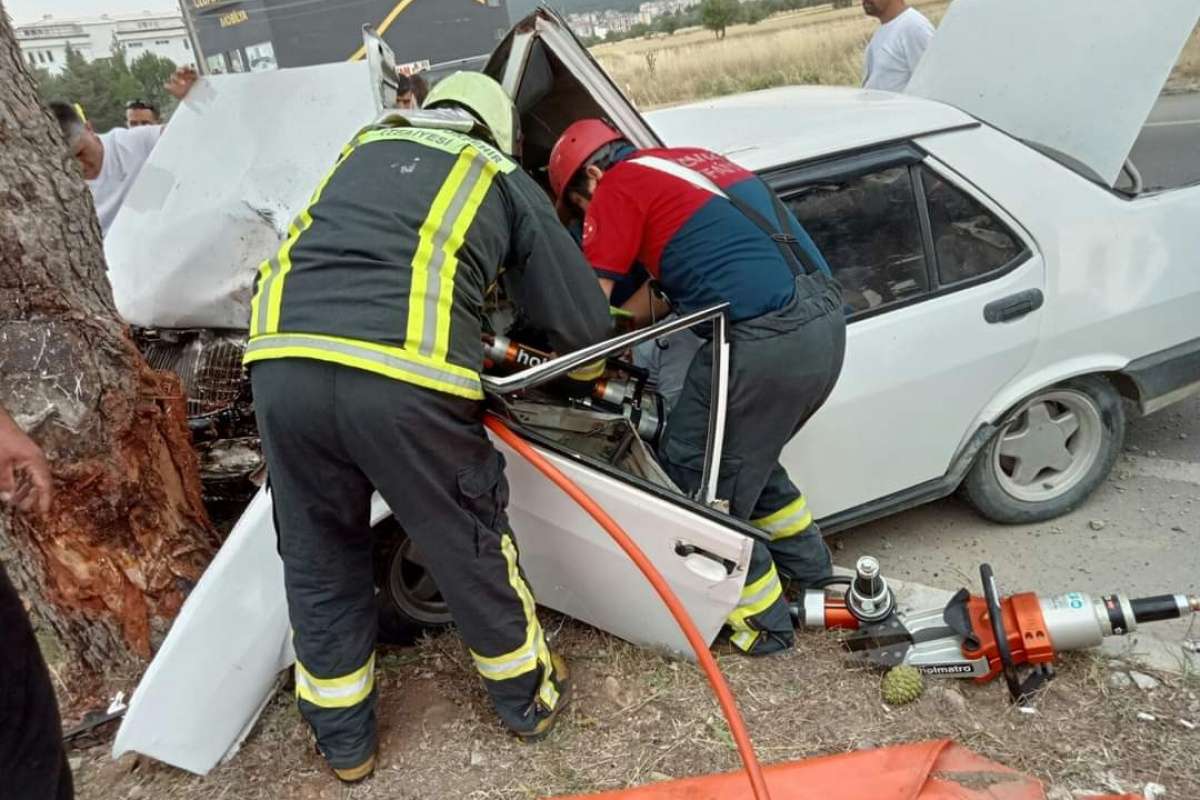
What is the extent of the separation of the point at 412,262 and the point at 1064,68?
9.02 feet

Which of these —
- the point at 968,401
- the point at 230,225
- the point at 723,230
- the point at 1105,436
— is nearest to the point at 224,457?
the point at 230,225

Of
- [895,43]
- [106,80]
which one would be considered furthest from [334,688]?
[106,80]

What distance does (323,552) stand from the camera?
213 centimetres

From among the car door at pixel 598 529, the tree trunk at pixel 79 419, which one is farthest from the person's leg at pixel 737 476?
the tree trunk at pixel 79 419

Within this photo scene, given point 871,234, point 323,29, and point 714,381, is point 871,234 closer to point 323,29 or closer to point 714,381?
point 714,381

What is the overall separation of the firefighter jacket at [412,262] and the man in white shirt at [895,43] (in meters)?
3.45

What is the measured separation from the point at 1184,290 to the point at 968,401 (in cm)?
95

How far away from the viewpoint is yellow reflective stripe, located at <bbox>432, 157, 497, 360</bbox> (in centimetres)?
194

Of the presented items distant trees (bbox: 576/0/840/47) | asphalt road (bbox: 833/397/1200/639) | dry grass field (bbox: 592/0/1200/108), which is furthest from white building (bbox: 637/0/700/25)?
asphalt road (bbox: 833/397/1200/639)

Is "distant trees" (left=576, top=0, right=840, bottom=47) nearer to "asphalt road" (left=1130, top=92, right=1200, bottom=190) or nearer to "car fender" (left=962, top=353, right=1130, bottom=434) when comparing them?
"asphalt road" (left=1130, top=92, right=1200, bottom=190)

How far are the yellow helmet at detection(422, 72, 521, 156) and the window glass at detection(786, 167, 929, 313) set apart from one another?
39.4 inches

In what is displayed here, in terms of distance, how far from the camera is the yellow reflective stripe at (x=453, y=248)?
1938mm

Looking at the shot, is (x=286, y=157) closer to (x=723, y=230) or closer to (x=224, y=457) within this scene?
(x=224, y=457)

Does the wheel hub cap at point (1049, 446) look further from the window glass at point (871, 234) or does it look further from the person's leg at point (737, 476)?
the person's leg at point (737, 476)
